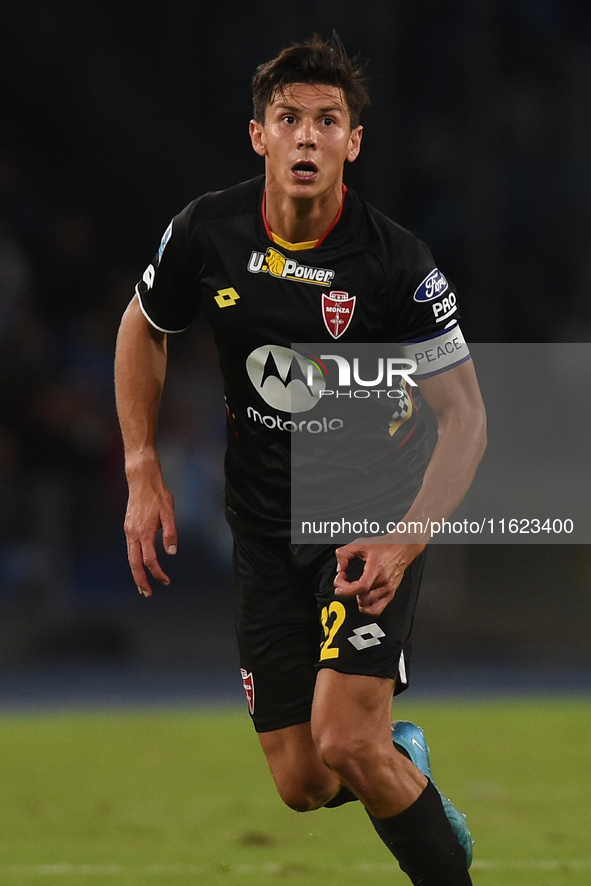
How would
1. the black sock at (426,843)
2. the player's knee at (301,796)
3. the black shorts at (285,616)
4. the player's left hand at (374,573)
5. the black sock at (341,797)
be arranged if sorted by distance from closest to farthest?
the player's left hand at (374,573), the black sock at (426,843), the black shorts at (285,616), the player's knee at (301,796), the black sock at (341,797)

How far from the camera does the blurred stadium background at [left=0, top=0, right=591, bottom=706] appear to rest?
8.83 metres

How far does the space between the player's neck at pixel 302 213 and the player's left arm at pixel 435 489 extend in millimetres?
573

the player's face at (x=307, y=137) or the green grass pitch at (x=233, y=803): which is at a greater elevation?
the player's face at (x=307, y=137)

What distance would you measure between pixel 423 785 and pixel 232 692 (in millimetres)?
4521

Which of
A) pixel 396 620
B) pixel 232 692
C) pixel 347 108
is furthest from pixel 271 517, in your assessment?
pixel 232 692

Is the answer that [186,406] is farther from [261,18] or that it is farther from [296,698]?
[296,698]

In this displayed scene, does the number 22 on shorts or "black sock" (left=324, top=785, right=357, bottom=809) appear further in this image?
"black sock" (left=324, top=785, right=357, bottom=809)

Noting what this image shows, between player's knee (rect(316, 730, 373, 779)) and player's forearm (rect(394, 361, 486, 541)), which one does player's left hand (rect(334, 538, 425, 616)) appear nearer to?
player's forearm (rect(394, 361, 486, 541))

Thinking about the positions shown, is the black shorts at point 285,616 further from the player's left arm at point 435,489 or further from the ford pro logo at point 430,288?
the ford pro logo at point 430,288

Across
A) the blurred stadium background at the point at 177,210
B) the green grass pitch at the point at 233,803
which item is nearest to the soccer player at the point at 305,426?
the green grass pitch at the point at 233,803

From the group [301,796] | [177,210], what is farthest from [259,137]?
[177,210]

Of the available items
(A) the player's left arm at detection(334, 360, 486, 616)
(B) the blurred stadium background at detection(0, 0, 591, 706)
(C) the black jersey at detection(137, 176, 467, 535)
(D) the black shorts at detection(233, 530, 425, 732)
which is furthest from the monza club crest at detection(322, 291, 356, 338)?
(B) the blurred stadium background at detection(0, 0, 591, 706)

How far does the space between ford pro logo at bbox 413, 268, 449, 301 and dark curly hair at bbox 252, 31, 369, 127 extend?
519mm

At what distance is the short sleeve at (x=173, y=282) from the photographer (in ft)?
13.1
